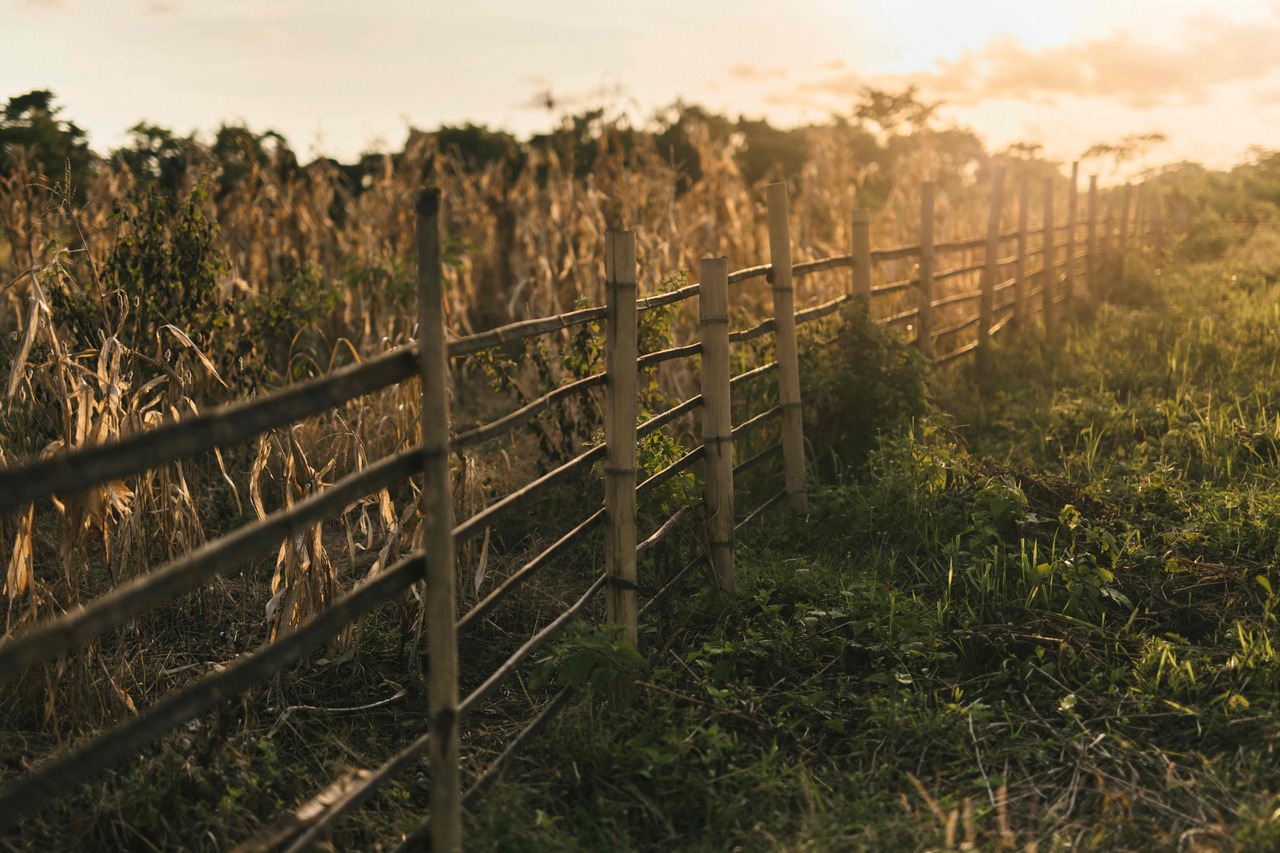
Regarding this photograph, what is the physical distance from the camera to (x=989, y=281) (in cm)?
909

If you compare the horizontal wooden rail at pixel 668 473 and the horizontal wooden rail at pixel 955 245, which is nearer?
the horizontal wooden rail at pixel 668 473

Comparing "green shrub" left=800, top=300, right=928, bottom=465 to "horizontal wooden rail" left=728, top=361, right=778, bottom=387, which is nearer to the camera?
"horizontal wooden rail" left=728, top=361, right=778, bottom=387

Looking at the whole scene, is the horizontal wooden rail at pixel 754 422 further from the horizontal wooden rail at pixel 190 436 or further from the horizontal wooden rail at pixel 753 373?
the horizontal wooden rail at pixel 190 436

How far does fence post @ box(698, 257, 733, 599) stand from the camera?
13.8 ft

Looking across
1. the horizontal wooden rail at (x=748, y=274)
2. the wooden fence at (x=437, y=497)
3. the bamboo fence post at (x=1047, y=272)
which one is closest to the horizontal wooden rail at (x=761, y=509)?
the wooden fence at (x=437, y=497)

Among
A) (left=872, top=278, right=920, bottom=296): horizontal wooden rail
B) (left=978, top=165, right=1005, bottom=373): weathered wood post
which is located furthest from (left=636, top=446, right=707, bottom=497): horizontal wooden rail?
(left=978, top=165, right=1005, bottom=373): weathered wood post

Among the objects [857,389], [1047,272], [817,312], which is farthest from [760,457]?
[1047,272]

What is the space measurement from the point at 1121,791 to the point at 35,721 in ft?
10.3

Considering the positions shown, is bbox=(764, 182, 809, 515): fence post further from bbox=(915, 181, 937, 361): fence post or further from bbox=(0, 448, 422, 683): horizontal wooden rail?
bbox=(0, 448, 422, 683): horizontal wooden rail

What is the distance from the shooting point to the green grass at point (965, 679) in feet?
9.42

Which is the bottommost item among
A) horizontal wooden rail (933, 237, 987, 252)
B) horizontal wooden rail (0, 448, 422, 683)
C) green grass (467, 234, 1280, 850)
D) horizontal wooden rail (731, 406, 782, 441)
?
green grass (467, 234, 1280, 850)

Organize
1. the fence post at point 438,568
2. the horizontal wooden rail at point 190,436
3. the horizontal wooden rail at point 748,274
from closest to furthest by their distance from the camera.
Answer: the horizontal wooden rail at point 190,436
the fence post at point 438,568
the horizontal wooden rail at point 748,274

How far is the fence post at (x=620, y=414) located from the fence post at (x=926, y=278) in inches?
175

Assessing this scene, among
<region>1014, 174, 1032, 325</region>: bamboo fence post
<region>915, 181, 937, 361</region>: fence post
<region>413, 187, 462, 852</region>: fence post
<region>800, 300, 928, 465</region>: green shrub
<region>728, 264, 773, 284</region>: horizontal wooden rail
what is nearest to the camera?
<region>413, 187, 462, 852</region>: fence post
